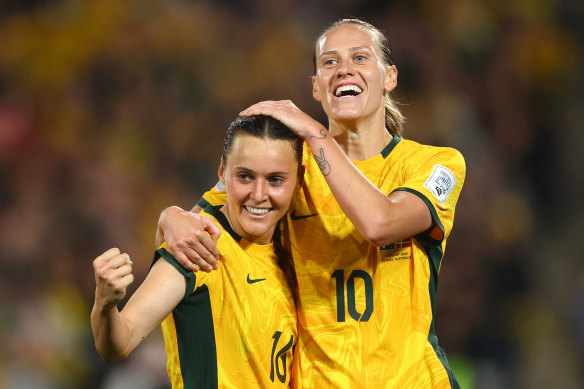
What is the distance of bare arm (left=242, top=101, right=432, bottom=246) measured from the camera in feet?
8.16

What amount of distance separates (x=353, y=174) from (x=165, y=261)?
73 centimetres

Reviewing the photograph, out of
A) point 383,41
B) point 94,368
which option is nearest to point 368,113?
point 383,41

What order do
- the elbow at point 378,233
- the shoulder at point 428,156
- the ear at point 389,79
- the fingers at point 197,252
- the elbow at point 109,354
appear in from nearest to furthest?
the elbow at point 109,354 < the fingers at point 197,252 < the elbow at point 378,233 < the shoulder at point 428,156 < the ear at point 389,79

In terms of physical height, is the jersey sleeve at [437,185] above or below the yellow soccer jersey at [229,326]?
above

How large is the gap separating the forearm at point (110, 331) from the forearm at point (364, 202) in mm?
874

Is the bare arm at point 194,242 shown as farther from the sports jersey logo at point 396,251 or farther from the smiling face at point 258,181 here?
the sports jersey logo at point 396,251

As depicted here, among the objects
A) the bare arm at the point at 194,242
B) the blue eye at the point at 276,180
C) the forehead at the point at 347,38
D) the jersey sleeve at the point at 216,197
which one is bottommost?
the bare arm at the point at 194,242

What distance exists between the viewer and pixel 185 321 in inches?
95.8

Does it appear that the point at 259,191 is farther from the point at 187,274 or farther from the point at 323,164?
the point at 187,274

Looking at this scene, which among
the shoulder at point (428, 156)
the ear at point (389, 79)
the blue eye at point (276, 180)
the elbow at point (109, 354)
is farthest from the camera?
the ear at point (389, 79)

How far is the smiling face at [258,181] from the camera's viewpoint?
2.54m

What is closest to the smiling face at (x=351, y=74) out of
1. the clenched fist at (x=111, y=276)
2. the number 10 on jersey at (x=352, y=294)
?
the number 10 on jersey at (x=352, y=294)

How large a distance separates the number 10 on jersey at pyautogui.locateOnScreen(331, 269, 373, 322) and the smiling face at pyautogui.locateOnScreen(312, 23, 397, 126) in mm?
674

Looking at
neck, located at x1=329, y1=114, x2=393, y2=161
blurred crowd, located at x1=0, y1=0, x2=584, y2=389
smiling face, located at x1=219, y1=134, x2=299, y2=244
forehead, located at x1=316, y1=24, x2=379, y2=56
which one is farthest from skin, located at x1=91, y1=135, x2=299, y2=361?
blurred crowd, located at x1=0, y1=0, x2=584, y2=389
